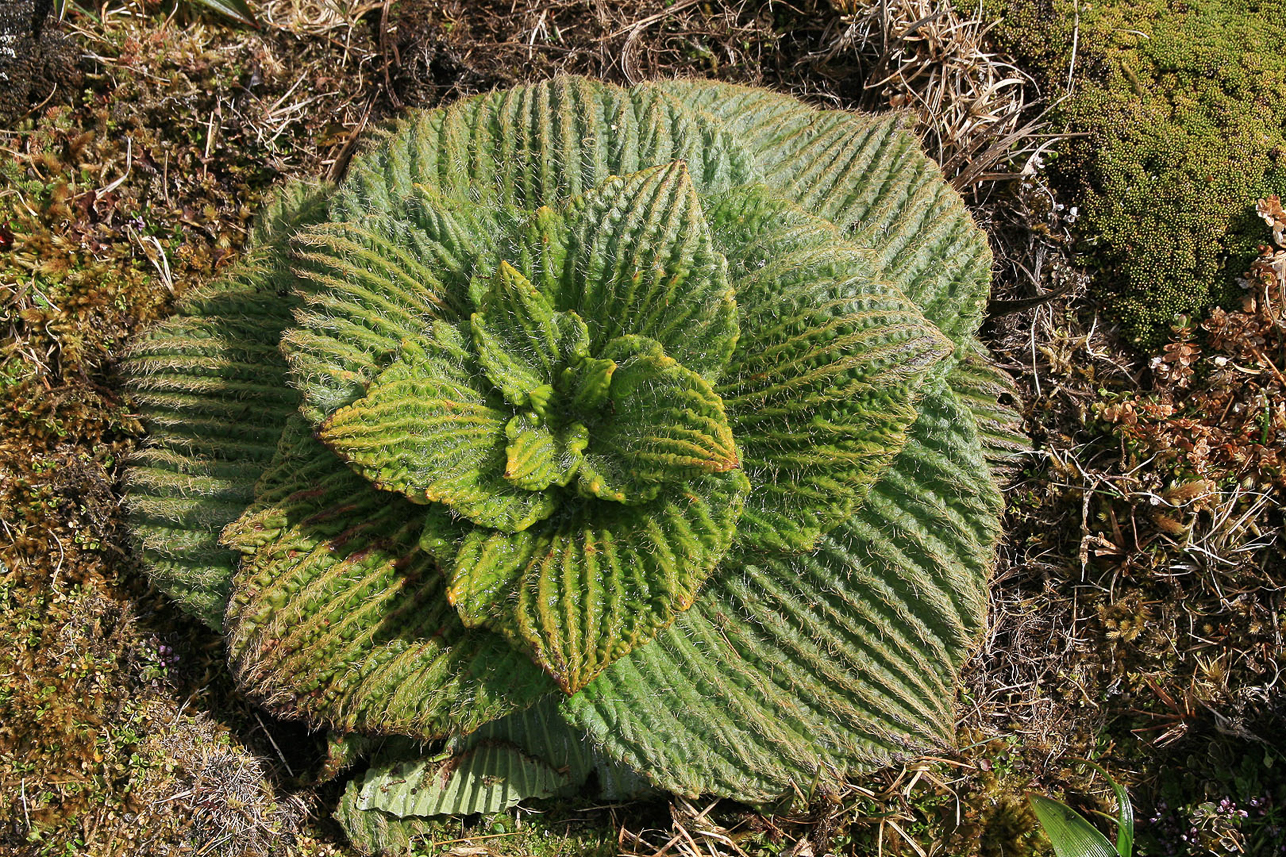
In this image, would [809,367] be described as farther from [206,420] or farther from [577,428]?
[206,420]

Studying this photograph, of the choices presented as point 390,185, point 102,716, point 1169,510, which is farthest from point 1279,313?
point 102,716

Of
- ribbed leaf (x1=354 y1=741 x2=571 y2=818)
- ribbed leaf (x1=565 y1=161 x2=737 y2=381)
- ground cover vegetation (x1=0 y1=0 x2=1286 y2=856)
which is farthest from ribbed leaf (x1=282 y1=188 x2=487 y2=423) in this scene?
ribbed leaf (x1=354 y1=741 x2=571 y2=818)

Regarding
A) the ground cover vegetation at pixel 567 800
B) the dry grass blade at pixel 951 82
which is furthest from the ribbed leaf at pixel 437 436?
the dry grass blade at pixel 951 82

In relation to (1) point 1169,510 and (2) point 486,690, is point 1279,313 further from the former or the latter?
(2) point 486,690

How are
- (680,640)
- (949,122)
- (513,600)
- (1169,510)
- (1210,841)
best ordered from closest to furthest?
(513,600) < (680,640) < (1210,841) < (1169,510) < (949,122)

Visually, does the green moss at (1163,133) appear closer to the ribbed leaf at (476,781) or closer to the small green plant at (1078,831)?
the small green plant at (1078,831)
